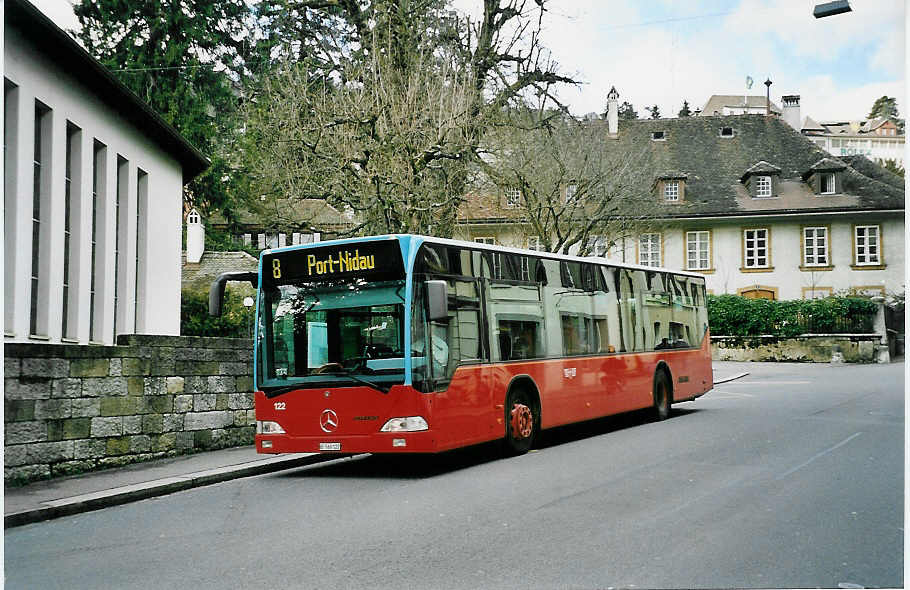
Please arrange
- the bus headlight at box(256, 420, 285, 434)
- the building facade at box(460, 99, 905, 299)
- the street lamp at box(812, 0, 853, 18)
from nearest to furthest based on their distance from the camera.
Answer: the street lamp at box(812, 0, 853, 18) < the bus headlight at box(256, 420, 285, 434) < the building facade at box(460, 99, 905, 299)

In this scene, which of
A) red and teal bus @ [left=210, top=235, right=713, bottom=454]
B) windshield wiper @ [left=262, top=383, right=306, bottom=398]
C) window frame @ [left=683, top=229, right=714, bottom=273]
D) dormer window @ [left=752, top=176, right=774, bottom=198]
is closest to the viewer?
red and teal bus @ [left=210, top=235, right=713, bottom=454]

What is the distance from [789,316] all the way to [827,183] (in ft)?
27.4

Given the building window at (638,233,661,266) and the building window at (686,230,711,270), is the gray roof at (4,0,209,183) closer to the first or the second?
the building window at (638,233,661,266)

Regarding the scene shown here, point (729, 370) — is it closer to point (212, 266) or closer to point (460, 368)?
point (212, 266)

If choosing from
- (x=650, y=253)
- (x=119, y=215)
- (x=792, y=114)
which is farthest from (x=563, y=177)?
(x=792, y=114)

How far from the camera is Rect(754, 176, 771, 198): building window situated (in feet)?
162

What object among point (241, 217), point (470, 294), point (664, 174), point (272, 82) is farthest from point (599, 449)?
point (664, 174)

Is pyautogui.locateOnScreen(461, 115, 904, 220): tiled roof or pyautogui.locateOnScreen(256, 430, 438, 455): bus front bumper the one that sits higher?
pyautogui.locateOnScreen(461, 115, 904, 220): tiled roof

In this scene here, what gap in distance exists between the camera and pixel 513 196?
28594mm

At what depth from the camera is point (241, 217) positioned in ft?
121

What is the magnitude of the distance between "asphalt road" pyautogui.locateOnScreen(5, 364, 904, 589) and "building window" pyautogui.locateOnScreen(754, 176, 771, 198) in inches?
1424

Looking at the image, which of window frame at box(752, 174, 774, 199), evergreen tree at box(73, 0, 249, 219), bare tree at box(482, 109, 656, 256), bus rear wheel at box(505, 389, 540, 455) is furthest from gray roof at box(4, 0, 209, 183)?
window frame at box(752, 174, 774, 199)

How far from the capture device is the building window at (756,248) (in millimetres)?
48312

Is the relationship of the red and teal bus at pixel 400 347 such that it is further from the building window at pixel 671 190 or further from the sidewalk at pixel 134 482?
the building window at pixel 671 190
